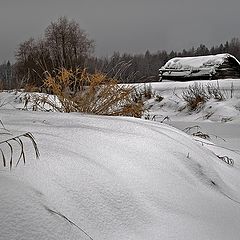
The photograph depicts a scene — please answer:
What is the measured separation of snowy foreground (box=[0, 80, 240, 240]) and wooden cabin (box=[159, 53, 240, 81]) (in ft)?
57.9

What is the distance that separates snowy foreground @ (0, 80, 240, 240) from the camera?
1.02 m

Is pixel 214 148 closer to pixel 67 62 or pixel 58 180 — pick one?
pixel 58 180

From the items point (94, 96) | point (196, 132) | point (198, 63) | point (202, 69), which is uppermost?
point (198, 63)

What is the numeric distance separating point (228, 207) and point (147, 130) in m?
0.54

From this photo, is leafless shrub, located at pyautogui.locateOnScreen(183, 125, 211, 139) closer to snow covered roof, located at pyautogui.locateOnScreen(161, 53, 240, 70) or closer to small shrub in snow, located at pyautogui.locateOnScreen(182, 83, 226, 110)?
small shrub in snow, located at pyautogui.locateOnScreen(182, 83, 226, 110)

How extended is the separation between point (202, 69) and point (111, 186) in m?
19.0

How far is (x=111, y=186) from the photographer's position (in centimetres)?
129

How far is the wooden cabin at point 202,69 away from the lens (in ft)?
63.8

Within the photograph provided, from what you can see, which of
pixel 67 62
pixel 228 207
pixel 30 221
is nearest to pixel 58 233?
pixel 30 221

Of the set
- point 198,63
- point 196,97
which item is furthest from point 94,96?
point 198,63

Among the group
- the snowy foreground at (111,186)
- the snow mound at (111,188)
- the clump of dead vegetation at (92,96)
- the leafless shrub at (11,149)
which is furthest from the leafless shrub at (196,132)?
the leafless shrub at (11,149)

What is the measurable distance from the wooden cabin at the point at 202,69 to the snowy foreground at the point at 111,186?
17638 mm

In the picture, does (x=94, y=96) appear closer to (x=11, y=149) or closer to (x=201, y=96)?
(x=11, y=149)

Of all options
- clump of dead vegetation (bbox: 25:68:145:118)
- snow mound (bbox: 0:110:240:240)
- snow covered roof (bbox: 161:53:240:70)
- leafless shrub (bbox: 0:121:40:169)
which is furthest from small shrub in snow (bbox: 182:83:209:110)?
snow covered roof (bbox: 161:53:240:70)
